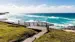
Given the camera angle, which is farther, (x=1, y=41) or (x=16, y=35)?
(x=16, y=35)

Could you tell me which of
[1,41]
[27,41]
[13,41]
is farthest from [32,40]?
[1,41]

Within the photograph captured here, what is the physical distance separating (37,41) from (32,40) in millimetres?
714

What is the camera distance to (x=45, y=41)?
20469 mm

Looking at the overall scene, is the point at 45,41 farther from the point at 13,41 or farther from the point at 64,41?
the point at 13,41

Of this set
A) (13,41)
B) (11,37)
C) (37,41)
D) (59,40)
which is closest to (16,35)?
(11,37)

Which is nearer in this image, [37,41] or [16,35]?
[37,41]

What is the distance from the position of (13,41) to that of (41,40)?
11.0ft

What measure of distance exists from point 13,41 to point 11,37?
204cm

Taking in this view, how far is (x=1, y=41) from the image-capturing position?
20.2m

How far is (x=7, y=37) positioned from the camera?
881 inches

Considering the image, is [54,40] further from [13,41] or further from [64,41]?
[13,41]

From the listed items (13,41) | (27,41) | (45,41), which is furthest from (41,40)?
(13,41)

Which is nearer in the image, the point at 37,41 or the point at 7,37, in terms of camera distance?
the point at 37,41

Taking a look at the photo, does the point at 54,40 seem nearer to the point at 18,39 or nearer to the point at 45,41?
the point at 45,41
